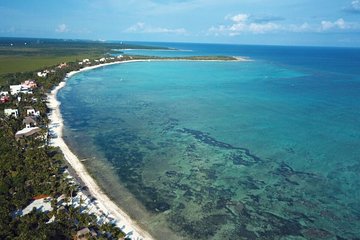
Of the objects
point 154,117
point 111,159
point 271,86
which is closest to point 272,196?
point 111,159

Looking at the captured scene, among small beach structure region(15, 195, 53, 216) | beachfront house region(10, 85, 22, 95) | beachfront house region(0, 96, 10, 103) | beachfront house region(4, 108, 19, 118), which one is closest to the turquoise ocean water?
small beach structure region(15, 195, 53, 216)

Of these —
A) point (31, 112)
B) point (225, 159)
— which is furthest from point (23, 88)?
point (225, 159)

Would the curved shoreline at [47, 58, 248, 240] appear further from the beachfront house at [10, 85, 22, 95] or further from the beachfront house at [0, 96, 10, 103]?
the beachfront house at [10, 85, 22, 95]

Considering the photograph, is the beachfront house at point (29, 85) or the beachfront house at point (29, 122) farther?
the beachfront house at point (29, 85)

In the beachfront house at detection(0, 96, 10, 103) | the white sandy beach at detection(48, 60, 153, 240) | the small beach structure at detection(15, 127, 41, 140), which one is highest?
the beachfront house at detection(0, 96, 10, 103)

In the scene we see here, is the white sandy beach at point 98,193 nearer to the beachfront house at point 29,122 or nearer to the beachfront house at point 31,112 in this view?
the beachfront house at point 31,112

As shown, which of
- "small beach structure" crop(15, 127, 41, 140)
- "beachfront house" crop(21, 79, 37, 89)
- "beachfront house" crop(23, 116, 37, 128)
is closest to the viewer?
"small beach structure" crop(15, 127, 41, 140)

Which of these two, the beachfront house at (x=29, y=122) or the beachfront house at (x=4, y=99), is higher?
the beachfront house at (x=4, y=99)

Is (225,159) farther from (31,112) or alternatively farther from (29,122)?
(31,112)

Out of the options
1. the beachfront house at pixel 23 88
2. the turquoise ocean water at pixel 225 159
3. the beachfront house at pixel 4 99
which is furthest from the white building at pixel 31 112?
the beachfront house at pixel 23 88
